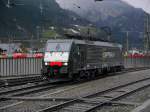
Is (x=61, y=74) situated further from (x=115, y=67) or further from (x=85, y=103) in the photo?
(x=115, y=67)

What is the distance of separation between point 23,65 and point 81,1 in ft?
545

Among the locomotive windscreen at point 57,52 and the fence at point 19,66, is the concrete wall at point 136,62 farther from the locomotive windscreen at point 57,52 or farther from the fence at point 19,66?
the locomotive windscreen at point 57,52

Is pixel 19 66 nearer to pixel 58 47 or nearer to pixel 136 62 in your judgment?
pixel 58 47

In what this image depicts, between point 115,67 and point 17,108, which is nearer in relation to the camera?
point 17,108

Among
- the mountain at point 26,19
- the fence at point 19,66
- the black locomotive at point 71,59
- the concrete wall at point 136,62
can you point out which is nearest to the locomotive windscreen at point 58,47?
the black locomotive at point 71,59

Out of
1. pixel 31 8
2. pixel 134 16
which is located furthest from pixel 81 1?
pixel 31 8

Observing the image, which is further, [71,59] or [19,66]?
[19,66]

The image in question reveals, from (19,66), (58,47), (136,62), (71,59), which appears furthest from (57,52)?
(136,62)

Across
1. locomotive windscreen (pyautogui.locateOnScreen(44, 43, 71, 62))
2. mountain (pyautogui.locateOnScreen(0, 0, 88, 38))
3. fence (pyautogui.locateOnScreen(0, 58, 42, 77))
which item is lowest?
fence (pyautogui.locateOnScreen(0, 58, 42, 77))

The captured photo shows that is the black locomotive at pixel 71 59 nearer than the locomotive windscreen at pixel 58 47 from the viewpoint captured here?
Yes

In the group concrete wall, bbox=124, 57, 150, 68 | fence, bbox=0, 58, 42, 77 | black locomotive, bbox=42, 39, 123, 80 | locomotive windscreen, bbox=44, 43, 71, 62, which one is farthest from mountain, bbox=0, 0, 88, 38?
locomotive windscreen, bbox=44, 43, 71, 62

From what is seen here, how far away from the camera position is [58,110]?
46.3 ft

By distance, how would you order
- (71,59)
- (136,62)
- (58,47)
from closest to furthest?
1. (71,59)
2. (58,47)
3. (136,62)

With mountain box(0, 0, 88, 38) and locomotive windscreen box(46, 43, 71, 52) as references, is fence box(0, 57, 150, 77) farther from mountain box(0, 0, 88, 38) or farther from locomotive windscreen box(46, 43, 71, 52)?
mountain box(0, 0, 88, 38)
